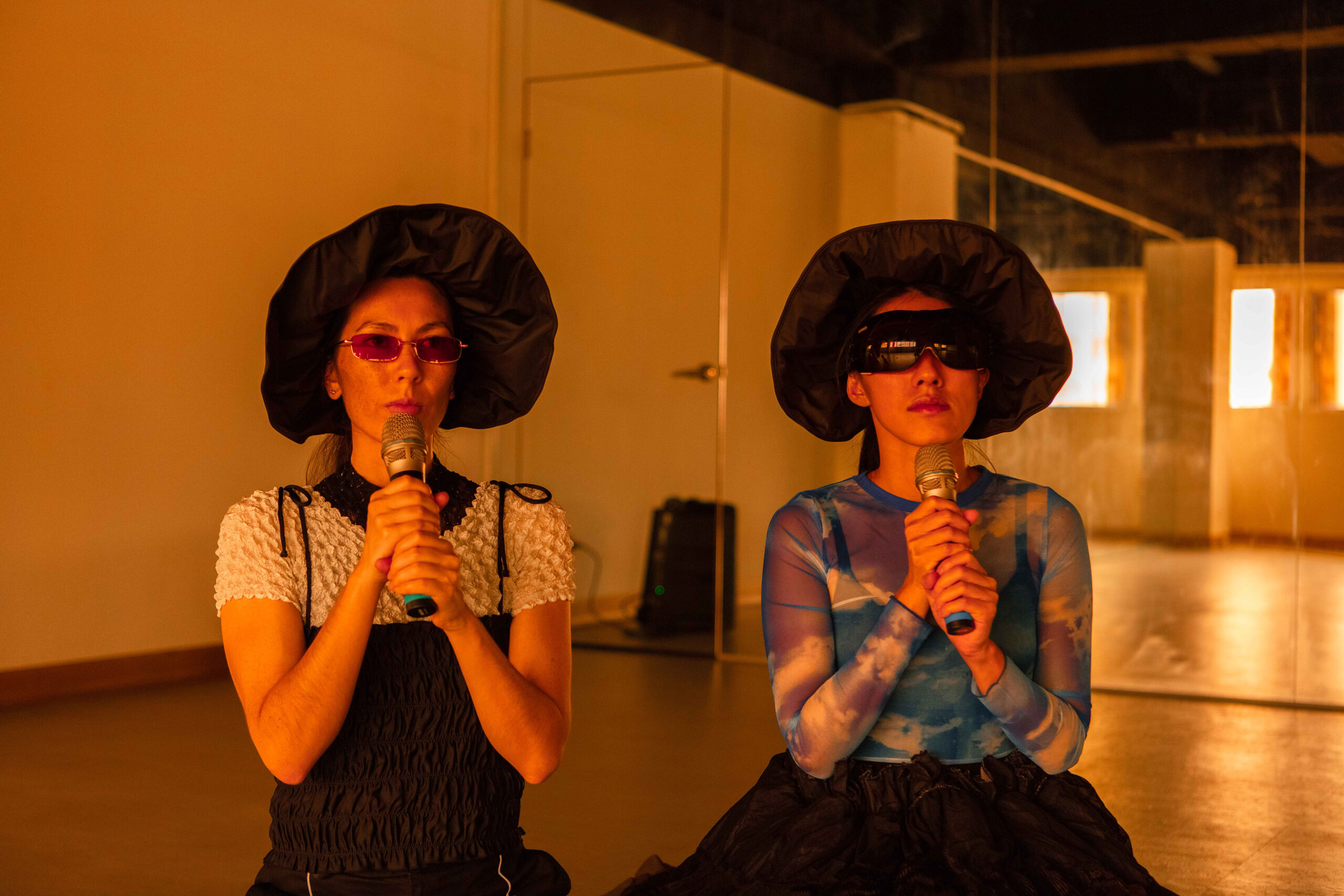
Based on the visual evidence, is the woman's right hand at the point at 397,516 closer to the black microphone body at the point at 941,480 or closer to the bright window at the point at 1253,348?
the black microphone body at the point at 941,480

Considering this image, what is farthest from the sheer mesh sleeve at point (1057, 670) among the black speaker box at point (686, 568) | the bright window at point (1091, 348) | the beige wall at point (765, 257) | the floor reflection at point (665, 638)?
the black speaker box at point (686, 568)

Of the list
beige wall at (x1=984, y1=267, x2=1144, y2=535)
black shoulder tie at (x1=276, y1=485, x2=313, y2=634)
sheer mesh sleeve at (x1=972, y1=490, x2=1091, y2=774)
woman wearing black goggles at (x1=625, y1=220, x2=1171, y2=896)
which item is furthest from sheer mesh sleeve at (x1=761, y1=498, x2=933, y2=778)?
beige wall at (x1=984, y1=267, x2=1144, y2=535)

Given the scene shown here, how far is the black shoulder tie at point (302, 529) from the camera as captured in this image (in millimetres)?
1519

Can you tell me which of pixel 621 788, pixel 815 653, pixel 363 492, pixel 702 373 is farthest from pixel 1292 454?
pixel 363 492

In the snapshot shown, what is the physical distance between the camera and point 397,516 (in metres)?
1.29

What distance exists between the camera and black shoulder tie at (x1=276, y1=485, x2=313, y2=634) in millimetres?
1519

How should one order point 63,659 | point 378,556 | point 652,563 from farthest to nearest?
point 652,563 → point 63,659 → point 378,556

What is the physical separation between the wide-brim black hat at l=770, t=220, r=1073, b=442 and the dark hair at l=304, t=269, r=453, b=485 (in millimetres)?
468

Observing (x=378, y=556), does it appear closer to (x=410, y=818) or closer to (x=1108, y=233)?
(x=410, y=818)

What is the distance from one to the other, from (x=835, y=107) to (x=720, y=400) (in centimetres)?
153

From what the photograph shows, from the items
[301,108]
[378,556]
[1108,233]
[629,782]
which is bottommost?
[629,782]

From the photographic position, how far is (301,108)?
604 cm

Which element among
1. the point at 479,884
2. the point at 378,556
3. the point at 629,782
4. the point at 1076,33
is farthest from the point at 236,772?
the point at 1076,33

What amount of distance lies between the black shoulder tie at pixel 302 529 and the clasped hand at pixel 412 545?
229 mm
